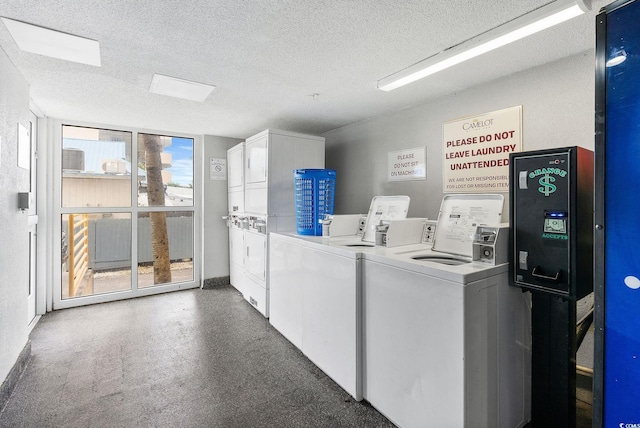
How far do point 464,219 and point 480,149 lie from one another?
744 mm

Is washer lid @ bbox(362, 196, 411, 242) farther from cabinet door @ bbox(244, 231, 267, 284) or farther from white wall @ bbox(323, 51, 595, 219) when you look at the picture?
cabinet door @ bbox(244, 231, 267, 284)

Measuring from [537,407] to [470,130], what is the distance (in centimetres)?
207

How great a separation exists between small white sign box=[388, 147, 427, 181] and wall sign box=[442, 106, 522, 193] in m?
0.23

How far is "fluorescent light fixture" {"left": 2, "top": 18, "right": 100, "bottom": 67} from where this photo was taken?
1785mm

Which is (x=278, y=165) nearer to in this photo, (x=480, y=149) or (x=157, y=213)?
(x=480, y=149)

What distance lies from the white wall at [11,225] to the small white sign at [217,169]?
2.28m

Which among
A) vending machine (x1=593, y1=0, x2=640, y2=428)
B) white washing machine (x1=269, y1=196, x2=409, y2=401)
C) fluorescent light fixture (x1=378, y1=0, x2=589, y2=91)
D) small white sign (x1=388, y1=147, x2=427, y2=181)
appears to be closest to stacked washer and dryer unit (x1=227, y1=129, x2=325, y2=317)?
white washing machine (x1=269, y1=196, x2=409, y2=401)

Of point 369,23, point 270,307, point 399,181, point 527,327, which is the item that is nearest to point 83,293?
point 270,307

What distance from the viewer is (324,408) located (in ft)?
6.72

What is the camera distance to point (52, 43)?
1.94m

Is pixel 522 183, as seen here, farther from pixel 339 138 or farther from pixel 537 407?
pixel 339 138

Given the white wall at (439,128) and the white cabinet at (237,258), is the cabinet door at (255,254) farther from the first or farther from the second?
the white wall at (439,128)

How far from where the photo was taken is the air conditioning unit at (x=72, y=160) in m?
3.93

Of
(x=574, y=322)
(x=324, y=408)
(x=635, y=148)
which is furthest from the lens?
(x=324, y=408)
